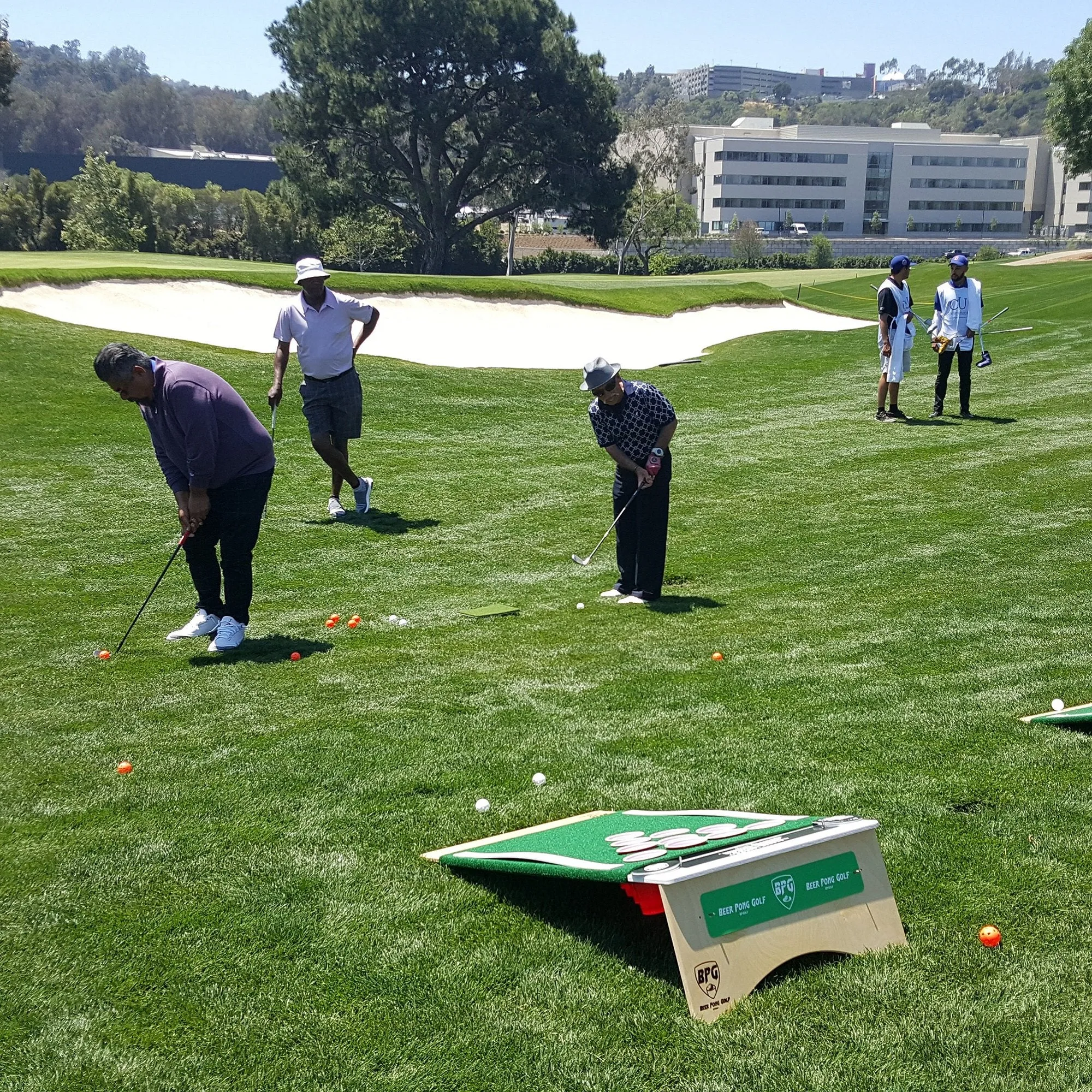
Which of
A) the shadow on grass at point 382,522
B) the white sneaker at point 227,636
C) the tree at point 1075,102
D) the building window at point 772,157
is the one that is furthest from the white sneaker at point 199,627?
the building window at point 772,157

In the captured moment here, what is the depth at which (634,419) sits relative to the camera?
842 cm

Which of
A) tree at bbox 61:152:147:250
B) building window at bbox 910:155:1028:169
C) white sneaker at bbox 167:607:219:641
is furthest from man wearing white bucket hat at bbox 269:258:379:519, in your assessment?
building window at bbox 910:155:1028:169

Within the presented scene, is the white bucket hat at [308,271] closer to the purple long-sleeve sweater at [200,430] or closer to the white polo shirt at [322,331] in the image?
the white polo shirt at [322,331]

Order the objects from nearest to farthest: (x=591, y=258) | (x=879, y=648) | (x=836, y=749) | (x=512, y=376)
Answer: (x=836, y=749) → (x=879, y=648) → (x=512, y=376) → (x=591, y=258)

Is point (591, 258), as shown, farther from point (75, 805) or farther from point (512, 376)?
point (75, 805)

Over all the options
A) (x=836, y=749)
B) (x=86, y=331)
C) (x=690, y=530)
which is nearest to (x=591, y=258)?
(x=86, y=331)

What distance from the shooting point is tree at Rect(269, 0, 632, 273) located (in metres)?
58.7

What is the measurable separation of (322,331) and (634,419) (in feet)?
13.5

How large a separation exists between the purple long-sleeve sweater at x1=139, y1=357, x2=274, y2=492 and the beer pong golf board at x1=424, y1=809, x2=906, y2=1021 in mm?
4013

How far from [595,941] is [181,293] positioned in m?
25.4

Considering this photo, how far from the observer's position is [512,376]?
22.3 metres

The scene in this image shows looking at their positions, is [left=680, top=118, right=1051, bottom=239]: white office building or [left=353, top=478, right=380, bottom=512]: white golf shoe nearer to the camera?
[left=353, top=478, right=380, bottom=512]: white golf shoe

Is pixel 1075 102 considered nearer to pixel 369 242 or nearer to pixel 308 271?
pixel 369 242

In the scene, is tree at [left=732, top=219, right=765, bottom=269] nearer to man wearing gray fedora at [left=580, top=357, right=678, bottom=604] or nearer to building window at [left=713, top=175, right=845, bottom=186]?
building window at [left=713, top=175, right=845, bottom=186]
